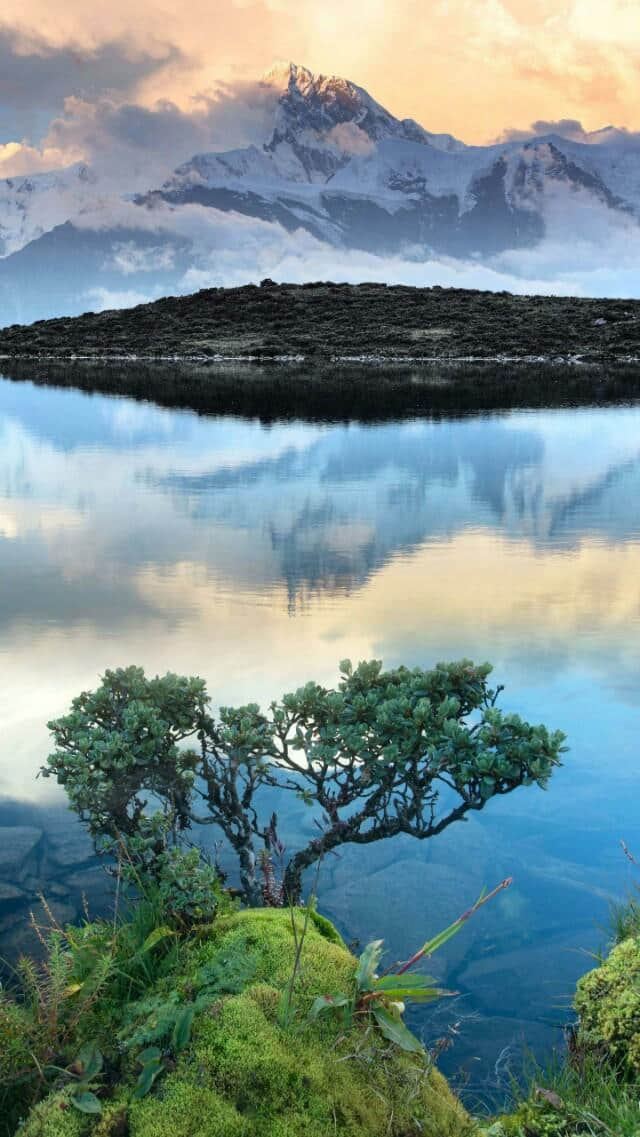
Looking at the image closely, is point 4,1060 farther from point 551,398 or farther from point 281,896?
point 551,398

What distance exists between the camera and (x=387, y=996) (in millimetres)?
3799

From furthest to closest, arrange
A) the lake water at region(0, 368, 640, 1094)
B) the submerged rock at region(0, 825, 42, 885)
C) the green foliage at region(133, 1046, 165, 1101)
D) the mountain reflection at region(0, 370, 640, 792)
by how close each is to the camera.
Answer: the mountain reflection at region(0, 370, 640, 792)
the submerged rock at region(0, 825, 42, 885)
the lake water at region(0, 368, 640, 1094)
the green foliage at region(133, 1046, 165, 1101)

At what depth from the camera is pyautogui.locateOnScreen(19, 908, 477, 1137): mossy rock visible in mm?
3328

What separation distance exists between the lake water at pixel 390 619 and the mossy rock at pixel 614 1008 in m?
0.39

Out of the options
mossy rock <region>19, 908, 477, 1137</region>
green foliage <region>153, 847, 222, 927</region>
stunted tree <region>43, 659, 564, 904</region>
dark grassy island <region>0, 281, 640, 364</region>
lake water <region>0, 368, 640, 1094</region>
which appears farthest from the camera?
dark grassy island <region>0, 281, 640, 364</region>

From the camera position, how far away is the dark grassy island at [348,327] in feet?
236

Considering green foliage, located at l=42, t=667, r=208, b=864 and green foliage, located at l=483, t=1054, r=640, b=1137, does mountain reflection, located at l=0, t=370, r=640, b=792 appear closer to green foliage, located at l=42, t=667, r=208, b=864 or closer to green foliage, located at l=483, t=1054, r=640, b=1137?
green foliage, located at l=42, t=667, r=208, b=864

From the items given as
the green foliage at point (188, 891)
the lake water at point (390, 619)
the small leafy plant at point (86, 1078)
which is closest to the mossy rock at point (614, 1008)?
the lake water at point (390, 619)

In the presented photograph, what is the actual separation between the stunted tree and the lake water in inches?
34.6

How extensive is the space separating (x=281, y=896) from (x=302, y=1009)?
1.82 metres

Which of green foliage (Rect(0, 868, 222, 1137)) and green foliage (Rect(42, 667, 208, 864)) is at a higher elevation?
green foliage (Rect(42, 667, 208, 864))

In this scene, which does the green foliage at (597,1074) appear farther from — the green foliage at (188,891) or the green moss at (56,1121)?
the green foliage at (188,891)

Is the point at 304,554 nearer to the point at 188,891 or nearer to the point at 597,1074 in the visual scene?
the point at 188,891

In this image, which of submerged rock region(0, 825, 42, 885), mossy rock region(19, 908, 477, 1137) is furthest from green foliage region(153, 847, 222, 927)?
submerged rock region(0, 825, 42, 885)
